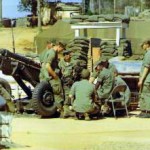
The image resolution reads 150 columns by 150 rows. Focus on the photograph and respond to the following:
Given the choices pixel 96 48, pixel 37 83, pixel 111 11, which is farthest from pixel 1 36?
pixel 37 83

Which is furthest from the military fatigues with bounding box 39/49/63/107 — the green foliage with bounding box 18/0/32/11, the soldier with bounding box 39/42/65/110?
the green foliage with bounding box 18/0/32/11

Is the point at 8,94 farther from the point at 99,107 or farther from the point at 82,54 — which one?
the point at 82,54

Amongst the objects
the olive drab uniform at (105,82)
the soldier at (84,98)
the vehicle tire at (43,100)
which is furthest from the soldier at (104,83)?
the vehicle tire at (43,100)

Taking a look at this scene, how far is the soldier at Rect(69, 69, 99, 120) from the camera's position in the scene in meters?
15.1

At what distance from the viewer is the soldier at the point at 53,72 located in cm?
1599

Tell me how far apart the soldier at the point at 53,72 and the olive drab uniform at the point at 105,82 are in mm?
945

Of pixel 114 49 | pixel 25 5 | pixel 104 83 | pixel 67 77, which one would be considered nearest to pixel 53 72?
pixel 67 77

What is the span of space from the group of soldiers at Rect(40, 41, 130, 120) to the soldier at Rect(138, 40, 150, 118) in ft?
1.13

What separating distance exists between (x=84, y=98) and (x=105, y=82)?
3.31 feet

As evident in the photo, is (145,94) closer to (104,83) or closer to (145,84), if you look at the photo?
(145,84)

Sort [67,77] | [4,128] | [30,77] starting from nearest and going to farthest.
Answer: [4,128] < [67,77] < [30,77]

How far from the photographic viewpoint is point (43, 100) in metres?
15.9

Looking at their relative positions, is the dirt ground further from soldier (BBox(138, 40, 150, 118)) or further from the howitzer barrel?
the howitzer barrel

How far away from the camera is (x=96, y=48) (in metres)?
30.6
